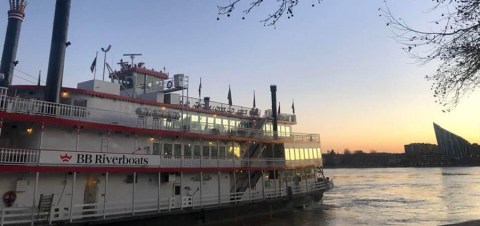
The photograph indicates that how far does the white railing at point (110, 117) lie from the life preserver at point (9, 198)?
373cm

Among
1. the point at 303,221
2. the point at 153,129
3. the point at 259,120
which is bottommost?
the point at 303,221

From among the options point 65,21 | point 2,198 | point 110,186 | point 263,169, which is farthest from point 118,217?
point 263,169

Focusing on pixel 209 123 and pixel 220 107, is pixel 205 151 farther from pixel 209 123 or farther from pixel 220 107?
pixel 220 107

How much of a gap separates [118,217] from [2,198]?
18.4ft

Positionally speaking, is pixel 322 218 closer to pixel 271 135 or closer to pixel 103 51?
pixel 271 135

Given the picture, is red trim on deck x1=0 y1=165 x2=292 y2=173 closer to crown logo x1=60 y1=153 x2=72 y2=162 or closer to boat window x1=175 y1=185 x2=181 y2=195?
crown logo x1=60 y1=153 x2=72 y2=162

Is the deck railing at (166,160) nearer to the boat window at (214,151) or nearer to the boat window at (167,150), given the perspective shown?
the boat window at (214,151)

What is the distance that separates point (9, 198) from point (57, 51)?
8421 mm

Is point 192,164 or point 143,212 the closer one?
point 143,212

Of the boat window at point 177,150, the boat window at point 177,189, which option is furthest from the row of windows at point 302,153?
the boat window at point 177,189

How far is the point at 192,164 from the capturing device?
85.1 ft

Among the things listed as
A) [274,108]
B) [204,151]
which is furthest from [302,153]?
[204,151]

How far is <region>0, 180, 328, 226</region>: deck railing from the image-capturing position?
56.8 feet

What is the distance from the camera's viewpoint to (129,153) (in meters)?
21.8
